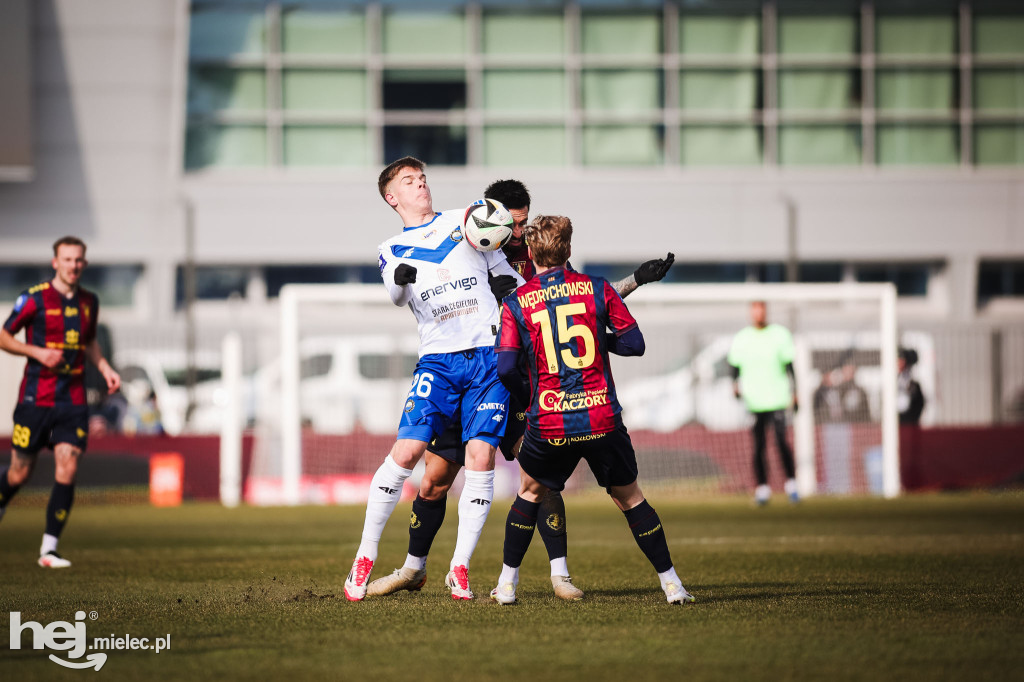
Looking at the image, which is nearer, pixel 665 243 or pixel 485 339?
pixel 485 339

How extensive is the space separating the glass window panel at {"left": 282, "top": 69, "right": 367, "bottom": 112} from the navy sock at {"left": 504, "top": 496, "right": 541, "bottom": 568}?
2336 cm

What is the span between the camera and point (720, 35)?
2909 centimetres

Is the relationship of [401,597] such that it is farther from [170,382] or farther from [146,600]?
[170,382]

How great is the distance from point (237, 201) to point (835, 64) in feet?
44.1

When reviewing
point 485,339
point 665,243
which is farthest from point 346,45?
point 485,339

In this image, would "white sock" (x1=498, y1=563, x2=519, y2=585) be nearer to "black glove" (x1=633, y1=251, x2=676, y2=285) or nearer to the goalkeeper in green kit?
"black glove" (x1=633, y1=251, x2=676, y2=285)

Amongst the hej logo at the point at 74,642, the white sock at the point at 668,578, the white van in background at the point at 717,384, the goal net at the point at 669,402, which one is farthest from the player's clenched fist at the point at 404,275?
the white van in background at the point at 717,384

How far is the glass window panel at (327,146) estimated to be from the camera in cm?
2878

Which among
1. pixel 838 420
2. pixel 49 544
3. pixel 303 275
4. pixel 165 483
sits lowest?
pixel 165 483

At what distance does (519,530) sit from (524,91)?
2340 cm

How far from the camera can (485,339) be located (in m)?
6.62

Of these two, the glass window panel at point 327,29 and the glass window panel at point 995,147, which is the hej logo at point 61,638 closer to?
the glass window panel at point 327,29

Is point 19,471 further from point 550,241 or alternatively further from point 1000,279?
point 1000,279

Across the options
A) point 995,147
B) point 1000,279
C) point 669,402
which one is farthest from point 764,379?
point 1000,279
